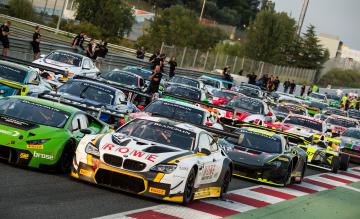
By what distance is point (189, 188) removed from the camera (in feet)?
44.6

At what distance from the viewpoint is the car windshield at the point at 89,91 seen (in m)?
22.2

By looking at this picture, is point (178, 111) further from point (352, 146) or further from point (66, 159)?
point (352, 146)

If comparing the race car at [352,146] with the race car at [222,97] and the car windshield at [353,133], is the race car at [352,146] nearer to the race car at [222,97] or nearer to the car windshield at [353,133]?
the car windshield at [353,133]

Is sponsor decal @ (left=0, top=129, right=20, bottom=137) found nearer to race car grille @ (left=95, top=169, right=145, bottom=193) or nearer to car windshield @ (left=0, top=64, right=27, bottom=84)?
race car grille @ (left=95, top=169, right=145, bottom=193)

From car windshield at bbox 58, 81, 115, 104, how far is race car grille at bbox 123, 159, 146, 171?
9144mm

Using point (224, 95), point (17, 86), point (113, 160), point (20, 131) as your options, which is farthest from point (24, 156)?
point (224, 95)

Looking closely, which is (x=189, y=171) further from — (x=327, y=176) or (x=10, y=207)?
(x=327, y=176)

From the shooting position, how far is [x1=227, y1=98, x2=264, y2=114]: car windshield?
33.1 metres

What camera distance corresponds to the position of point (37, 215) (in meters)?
10.4

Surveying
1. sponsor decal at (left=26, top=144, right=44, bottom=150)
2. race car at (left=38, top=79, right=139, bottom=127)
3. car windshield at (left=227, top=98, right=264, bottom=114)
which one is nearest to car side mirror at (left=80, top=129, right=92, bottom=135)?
sponsor decal at (left=26, top=144, right=44, bottom=150)

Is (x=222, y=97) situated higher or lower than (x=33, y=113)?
lower

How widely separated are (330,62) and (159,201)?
116 meters

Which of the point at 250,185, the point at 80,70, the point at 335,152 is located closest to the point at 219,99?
the point at 80,70

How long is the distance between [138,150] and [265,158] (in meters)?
6.50
